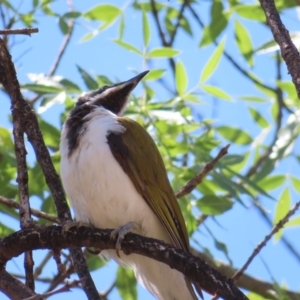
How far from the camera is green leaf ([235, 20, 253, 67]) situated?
6.81 meters

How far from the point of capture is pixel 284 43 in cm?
330

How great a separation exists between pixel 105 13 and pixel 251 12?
51.0 inches

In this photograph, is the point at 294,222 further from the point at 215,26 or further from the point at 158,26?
the point at 158,26

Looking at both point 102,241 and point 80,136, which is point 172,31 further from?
point 102,241

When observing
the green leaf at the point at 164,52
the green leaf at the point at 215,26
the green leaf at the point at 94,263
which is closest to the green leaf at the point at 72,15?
the green leaf at the point at 164,52

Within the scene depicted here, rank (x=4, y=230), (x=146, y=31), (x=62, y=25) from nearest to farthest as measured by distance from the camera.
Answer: (x=4, y=230)
(x=146, y=31)
(x=62, y=25)

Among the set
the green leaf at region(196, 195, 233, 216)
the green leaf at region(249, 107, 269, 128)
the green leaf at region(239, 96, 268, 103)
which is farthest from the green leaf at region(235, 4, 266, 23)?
the green leaf at region(196, 195, 233, 216)

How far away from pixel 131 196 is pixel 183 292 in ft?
2.45

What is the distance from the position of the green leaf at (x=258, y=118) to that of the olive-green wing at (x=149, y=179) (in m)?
2.31

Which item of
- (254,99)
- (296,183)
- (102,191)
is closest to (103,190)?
(102,191)

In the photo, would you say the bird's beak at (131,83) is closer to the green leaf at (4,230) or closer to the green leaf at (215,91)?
the green leaf at (215,91)

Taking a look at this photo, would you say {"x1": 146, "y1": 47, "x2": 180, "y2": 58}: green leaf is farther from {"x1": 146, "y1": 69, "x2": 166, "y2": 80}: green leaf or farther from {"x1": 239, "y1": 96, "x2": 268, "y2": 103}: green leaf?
{"x1": 239, "y1": 96, "x2": 268, "y2": 103}: green leaf

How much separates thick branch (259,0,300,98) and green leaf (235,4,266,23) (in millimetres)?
3094

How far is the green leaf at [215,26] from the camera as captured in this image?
6.76 metres
